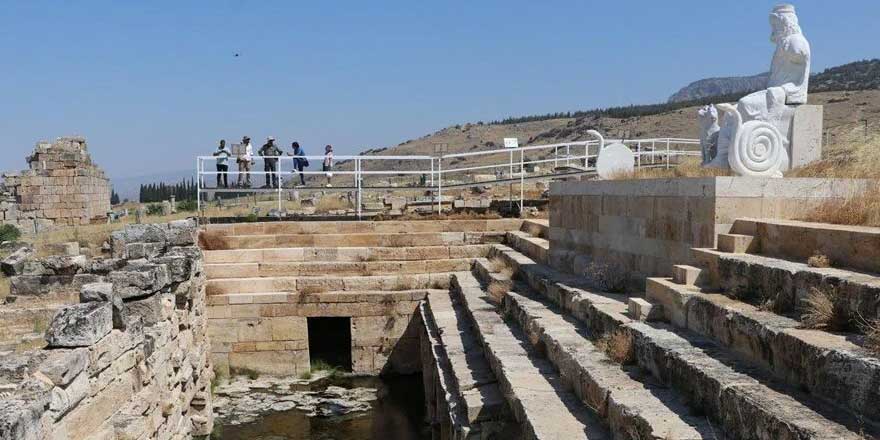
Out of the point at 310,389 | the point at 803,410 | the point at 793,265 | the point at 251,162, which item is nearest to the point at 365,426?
the point at 310,389

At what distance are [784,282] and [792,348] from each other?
1026 millimetres

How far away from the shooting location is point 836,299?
4.04 meters

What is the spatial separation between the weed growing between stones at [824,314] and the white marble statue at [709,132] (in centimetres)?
418

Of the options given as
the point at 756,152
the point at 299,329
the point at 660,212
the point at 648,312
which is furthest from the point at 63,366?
the point at 299,329

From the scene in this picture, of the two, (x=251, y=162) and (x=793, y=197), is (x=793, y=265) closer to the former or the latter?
(x=793, y=197)

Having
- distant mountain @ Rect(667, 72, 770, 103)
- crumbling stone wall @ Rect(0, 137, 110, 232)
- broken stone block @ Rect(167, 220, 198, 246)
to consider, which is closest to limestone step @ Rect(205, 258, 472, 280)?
broken stone block @ Rect(167, 220, 198, 246)

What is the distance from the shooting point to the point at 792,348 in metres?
3.74

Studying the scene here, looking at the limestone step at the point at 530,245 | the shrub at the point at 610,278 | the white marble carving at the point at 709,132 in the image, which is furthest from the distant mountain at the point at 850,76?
the shrub at the point at 610,278

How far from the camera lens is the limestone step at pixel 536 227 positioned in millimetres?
12039

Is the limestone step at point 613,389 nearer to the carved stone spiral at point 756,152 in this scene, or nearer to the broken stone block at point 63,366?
the carved stone spiral at point 756,152

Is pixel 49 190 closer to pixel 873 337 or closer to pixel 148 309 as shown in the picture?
pixel 148 309

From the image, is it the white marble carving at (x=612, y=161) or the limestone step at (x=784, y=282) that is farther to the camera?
the white marble carving at (x=612, y=161)

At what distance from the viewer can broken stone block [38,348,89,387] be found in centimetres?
493

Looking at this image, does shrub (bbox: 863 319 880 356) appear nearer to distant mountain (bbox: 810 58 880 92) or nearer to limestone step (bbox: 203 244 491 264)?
limestone step (bbox: 203 244 491 264)
